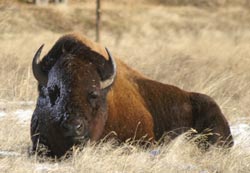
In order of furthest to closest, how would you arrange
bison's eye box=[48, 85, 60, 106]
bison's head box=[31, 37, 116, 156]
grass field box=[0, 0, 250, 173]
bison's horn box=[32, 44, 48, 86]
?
bison's horn box=[32, 44, 48, 86] → bison's eye box=[48, 85, 60, 106] → bison's head box=[31, 37, 116, 156] → grass field box=[0, 0, 250, 173]

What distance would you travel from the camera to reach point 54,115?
789cm

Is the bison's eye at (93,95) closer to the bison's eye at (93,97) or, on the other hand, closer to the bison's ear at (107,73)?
the bison's eye at (93,97)

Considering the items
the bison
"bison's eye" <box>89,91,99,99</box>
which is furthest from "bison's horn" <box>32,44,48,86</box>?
"bison's eye" <box>89,91,99,99</box>

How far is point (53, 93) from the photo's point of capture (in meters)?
8.01

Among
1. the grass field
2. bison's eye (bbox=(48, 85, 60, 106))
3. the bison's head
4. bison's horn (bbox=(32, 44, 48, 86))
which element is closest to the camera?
the grass field

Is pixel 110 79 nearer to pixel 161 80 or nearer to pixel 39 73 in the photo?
pixel 39 73

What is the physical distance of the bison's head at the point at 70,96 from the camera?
7.80 m

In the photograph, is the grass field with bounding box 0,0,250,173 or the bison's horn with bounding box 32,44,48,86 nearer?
the grass field with bounding box 0,0,250,173

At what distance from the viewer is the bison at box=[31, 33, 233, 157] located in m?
7.87

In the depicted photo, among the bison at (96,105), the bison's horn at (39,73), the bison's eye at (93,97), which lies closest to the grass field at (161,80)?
the bison at (96,105)

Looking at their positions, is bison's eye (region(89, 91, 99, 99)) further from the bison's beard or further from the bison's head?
the bison's beard

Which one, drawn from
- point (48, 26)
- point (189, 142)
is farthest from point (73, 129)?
point (48, 26)

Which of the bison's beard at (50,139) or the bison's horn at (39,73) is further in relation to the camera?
the bison's horn at (39,73)

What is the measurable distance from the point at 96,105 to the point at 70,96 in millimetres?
380
